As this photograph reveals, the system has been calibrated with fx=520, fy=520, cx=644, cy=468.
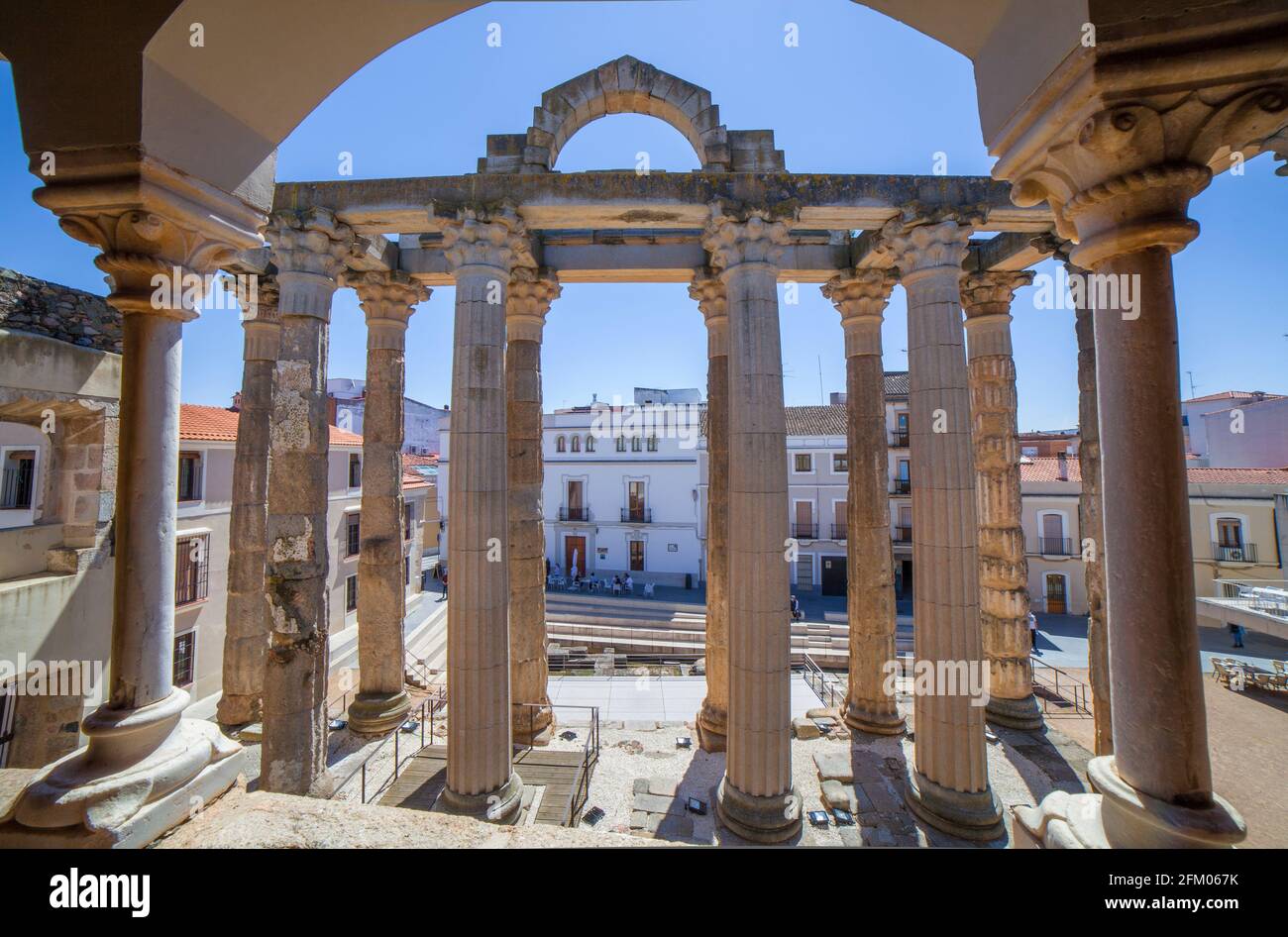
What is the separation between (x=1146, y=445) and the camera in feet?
7.64

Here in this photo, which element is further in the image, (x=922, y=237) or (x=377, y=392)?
(x=377, y=392)

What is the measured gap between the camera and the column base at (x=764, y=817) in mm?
6605

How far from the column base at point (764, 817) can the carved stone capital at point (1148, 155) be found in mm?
6788

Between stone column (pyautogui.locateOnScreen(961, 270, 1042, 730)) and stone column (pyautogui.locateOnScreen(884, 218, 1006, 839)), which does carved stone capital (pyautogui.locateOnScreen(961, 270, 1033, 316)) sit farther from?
stone column (pyautogui.locateOnScreen(884, 218, 1006, 839))

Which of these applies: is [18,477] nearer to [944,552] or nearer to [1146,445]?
[1146,445]

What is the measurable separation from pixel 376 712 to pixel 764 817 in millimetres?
7529

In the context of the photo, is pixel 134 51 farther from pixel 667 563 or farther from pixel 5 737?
pixel 667 563

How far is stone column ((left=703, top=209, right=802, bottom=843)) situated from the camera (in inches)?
265

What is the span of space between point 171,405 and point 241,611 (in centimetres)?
Answer: 920

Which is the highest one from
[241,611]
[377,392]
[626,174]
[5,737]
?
[626,174]

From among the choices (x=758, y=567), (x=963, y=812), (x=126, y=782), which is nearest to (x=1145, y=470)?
(x=758, y=567)

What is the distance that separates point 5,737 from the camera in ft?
24.4

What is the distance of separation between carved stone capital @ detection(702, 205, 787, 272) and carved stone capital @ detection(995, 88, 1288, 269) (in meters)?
4.71
